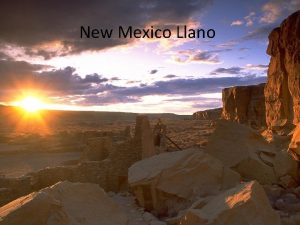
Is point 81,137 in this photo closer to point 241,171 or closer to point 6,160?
point 6,160

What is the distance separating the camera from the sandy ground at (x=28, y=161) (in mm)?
21284

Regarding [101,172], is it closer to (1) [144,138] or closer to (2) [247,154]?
(1) [144,138]

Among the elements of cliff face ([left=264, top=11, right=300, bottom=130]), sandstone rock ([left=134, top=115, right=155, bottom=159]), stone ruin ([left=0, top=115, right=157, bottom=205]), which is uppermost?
cliff face ([left=264, top=11, right=300, bottom=130])

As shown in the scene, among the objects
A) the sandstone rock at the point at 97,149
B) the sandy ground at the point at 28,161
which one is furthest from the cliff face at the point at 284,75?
the sandy ground at the point at 28,161

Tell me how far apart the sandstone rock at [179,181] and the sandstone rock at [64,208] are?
2893 mm

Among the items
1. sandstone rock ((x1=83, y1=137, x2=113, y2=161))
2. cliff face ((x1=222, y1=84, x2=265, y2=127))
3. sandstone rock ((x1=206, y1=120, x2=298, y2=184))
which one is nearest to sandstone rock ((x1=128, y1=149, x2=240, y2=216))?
sandstone rock ((x1=206, y1=120, x2=298, y2=184))

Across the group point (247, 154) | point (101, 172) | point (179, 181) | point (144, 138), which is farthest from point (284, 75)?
point (179, 181)

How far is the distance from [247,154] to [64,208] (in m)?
7.10

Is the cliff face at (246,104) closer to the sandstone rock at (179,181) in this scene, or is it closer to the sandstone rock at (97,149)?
the sandstone rock at (97,149)

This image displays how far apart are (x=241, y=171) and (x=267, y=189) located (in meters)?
1.60

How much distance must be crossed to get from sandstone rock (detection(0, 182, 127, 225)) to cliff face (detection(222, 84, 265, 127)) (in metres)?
41.8

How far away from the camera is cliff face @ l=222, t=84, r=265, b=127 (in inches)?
1847

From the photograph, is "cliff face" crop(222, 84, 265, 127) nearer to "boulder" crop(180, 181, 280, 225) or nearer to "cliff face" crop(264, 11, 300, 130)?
"cliff face" crop(264, 11, 300, 130)

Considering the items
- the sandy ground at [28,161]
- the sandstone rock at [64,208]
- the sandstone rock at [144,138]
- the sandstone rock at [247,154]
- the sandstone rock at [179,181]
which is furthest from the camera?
the sandy ground at [28,161]
